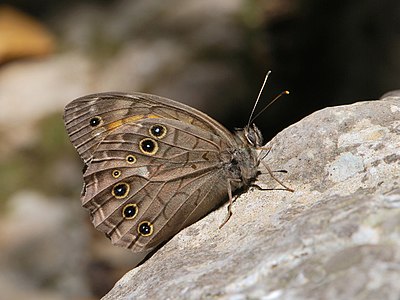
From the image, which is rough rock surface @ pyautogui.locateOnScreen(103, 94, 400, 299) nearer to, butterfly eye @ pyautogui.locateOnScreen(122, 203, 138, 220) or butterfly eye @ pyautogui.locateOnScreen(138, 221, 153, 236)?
butterfly eye @ pyautogui.locateOnScreen(138, 221, 153, 236)

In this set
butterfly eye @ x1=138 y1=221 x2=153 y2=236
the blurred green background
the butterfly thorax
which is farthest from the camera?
the blurred green background

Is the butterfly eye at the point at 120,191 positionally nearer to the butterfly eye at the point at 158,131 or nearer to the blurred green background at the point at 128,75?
the butterfly eye at the point at 158,131

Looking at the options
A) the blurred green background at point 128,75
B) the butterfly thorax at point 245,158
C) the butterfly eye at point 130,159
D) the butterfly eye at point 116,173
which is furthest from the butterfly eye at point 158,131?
the blurred green background at point 128,75

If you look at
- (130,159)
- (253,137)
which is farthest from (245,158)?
(130,159)

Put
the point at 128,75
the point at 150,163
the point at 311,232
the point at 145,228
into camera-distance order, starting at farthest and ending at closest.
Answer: the point at 128,75, the point at 150,163, the point at 145,228, the point at 311,232

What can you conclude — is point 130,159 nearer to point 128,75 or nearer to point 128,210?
point 128,210

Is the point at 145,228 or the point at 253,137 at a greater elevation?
the point at 253,137

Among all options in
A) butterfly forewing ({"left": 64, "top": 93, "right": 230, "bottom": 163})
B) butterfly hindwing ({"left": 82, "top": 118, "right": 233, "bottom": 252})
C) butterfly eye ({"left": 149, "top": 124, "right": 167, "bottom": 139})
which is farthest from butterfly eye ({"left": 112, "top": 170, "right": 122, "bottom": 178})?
butterfly eye ({"left": 149, "top": 124, "right": 167, "bottom": 139})

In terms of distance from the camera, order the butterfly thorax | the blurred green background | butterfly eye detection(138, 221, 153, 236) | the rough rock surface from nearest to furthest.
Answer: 1. the rough rock surface
2. butterfly eye detection(138, 221, 153, 236)
3. the butterfly thorax
4. the blurred green background
